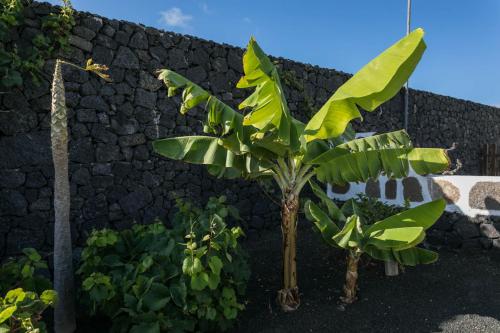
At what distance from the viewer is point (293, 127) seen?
11.7 ft

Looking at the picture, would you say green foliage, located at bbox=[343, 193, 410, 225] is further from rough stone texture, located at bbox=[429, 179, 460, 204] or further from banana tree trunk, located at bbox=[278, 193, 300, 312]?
banana tree trunk, located at bbox=[278, 193, 300, 312]

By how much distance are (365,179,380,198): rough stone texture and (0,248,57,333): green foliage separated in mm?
5344

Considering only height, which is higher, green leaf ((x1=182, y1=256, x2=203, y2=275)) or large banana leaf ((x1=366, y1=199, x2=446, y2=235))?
large banana leaf ((x1=366, y1=199, x2=446, y2=235))

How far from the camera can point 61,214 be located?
336cm

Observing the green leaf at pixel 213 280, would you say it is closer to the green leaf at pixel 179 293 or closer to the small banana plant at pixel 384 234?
the green leaf at pixel 179 293

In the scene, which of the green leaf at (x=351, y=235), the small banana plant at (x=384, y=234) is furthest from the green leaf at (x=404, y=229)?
the green leaf at (x=351, y=235)


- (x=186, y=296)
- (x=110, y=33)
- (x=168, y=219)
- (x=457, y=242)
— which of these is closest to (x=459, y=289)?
(x=457, y=242)

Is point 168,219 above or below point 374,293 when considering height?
above

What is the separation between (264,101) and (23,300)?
2.42 metres

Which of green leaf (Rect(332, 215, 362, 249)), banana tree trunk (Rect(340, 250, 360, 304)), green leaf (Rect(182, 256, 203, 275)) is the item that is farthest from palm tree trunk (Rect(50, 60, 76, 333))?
banana tree trunk (Rect(340, 250, 360, 304))

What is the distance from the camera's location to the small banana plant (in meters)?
3.41

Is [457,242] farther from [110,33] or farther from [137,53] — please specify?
[110,33]

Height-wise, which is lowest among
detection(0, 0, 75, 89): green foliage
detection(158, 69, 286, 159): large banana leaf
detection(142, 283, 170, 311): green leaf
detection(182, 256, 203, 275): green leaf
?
detection(142, 283, 170, 311): green leaf

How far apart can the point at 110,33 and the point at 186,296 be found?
3766mm
